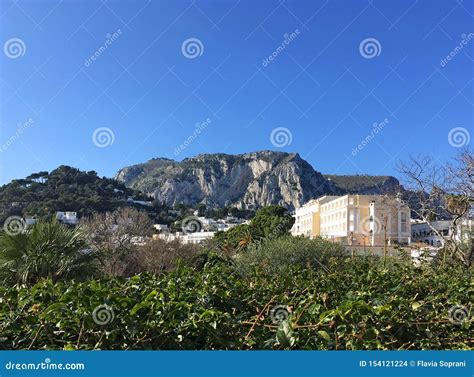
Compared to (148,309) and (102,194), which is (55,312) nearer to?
(148,309)

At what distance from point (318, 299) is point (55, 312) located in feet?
3.70

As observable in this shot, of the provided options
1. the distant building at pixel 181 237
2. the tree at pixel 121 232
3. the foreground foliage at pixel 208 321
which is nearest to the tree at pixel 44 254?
the foreground foliage at pixel 208 321

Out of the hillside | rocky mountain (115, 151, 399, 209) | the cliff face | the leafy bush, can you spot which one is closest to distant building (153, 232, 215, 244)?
the hillside

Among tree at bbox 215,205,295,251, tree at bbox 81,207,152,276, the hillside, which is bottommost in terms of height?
tree at bbox 81,207,152,276

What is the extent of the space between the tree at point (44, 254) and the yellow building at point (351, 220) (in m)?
38.8

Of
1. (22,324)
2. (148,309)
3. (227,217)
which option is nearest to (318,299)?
(148,309)

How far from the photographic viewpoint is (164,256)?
2058 cm

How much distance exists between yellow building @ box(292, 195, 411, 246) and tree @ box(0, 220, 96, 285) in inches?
1527

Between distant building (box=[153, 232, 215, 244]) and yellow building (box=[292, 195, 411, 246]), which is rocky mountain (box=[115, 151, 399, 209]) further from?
distant building (box=[153, 232, 215, 244])

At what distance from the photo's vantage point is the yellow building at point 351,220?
4669 cm

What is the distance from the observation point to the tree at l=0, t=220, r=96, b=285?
4699 millimetres

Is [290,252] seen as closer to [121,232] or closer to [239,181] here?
[121,232]

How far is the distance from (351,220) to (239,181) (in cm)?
3741

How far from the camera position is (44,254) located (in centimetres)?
482
